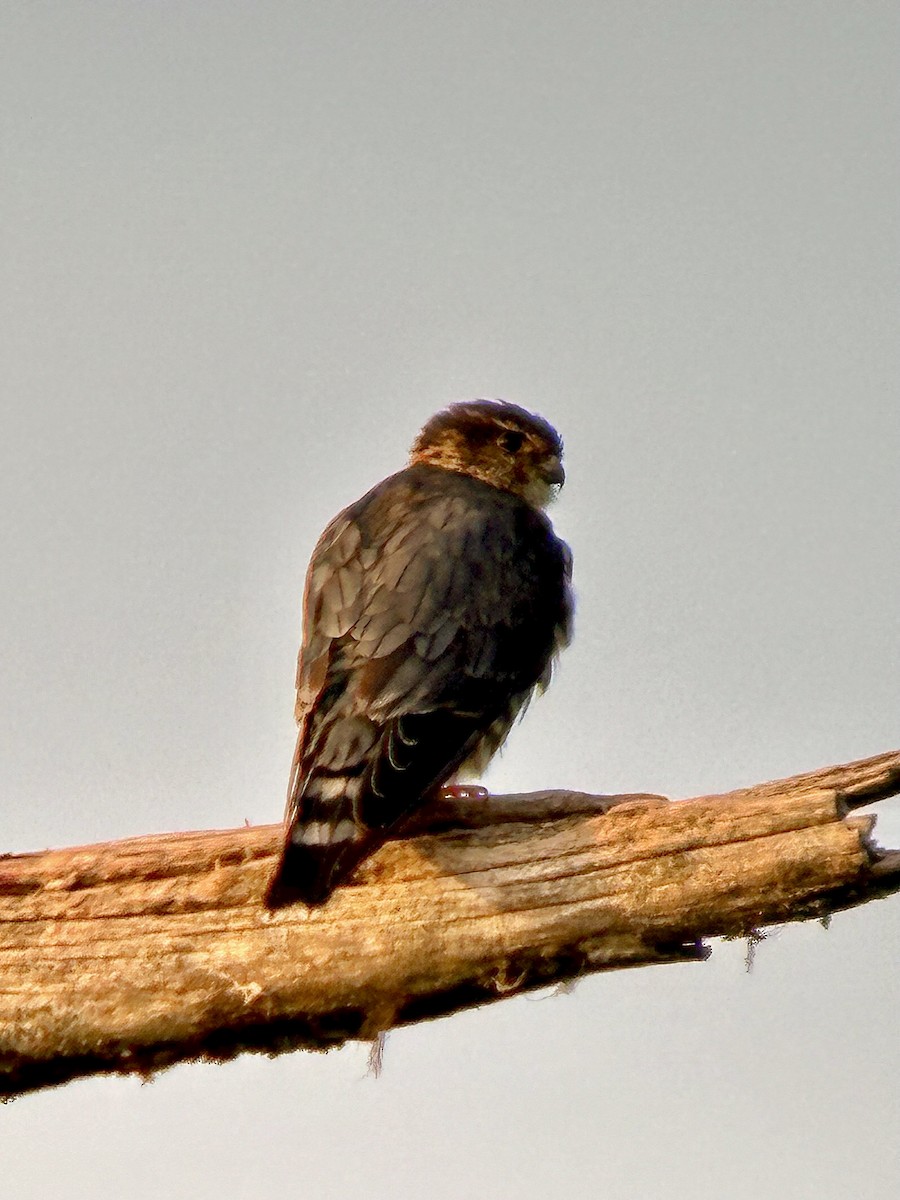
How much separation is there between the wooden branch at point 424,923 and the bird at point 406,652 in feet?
0.59

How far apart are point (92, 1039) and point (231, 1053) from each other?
358 mm

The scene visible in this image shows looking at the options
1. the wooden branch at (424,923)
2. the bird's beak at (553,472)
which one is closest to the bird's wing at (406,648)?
the wooden branch at (424,923)

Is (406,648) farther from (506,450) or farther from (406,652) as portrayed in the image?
(506,450)

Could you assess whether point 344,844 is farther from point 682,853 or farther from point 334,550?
point 334,550

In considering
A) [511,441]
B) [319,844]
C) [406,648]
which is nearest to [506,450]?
[511,441]

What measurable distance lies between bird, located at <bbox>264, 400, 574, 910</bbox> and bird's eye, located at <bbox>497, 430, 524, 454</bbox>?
0.49 metres

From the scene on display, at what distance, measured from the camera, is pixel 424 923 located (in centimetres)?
404

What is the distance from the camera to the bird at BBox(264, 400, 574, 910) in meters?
4.18

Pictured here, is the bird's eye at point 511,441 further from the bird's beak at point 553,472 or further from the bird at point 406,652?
the bird at point 406,652

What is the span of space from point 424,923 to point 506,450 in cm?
268

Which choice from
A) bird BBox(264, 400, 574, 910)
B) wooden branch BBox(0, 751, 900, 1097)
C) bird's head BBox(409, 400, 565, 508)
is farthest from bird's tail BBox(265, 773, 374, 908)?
bird's head BBox(409, 400, 565, 508)

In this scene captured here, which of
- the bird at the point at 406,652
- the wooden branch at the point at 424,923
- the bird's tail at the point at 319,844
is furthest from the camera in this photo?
the bird at the point at 406,652

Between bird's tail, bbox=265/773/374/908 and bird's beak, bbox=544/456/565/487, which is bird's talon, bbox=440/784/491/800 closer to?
bird's tail, bbox=265/773/374/908

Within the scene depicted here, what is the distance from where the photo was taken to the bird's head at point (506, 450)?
6219 millimetres
